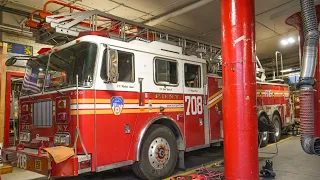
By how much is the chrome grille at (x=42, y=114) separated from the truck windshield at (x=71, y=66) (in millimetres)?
290

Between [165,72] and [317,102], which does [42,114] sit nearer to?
[165,72]

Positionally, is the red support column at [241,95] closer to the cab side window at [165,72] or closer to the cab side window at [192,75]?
the cab side window at [165,72]

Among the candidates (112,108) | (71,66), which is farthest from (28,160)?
(71,66)

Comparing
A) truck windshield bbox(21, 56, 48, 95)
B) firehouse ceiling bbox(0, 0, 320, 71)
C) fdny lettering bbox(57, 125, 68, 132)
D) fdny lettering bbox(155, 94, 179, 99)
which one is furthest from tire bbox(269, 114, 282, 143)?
truck windshield bbox(21, 56, 48, 95)

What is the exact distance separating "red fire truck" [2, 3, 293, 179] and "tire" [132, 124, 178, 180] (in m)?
0.02

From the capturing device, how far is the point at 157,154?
489 cm

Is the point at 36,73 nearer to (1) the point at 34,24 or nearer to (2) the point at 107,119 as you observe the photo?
(1) the point at 34,24

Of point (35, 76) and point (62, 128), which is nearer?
point (62, 128)

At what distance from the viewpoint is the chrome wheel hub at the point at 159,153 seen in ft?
15.8

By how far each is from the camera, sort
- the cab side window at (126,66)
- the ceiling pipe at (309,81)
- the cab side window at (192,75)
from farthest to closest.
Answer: the cab side window at (192,75), the cab side window at (126,66), the ceiling pipe at (309,81)

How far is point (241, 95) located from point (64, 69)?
2.97 m

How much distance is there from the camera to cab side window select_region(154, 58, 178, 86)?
5.17m

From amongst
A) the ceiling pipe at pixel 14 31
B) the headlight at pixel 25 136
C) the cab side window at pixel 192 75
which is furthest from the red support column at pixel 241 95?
the ceiling pipe at pixel 14 31

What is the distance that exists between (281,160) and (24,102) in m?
5.82
